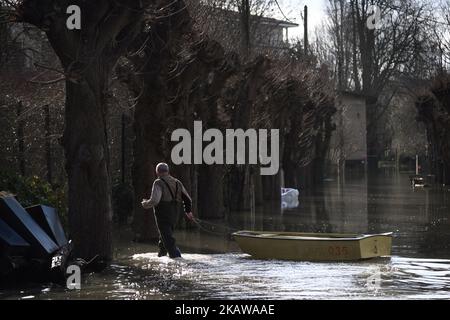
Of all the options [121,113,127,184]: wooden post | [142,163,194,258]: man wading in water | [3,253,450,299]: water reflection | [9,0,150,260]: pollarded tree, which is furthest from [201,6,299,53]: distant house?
[3,253,450,299]: water reflection

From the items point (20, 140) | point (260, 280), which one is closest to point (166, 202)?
point (260, 280)

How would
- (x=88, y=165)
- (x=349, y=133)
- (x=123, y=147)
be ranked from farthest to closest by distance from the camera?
(x=349, y=133) → (x=123, y=147) → (x=88, y=165)

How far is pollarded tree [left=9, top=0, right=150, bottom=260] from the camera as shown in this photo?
52.5 ft

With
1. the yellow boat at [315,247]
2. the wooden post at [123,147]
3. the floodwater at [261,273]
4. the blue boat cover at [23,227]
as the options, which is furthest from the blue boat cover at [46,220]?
the wooden post at [123,147]

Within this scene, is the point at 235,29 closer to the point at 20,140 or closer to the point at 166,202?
the point at 20,140

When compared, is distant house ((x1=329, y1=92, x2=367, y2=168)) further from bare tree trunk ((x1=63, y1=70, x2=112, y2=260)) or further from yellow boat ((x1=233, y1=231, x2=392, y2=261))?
bare tree trunk ((x1=63, y1=70, x2=112, y2=260))

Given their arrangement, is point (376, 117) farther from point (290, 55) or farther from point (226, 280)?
point (226, 280)

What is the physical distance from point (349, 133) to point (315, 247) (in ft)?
210

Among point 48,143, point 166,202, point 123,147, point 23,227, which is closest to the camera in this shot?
point 23,227

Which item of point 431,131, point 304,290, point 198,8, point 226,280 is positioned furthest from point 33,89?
point 431,131

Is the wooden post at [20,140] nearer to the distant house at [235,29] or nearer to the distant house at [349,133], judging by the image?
the distant house at [235,29]

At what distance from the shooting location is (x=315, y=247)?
17.8m
